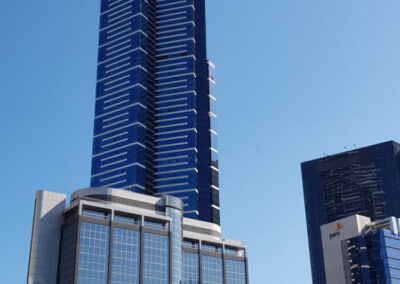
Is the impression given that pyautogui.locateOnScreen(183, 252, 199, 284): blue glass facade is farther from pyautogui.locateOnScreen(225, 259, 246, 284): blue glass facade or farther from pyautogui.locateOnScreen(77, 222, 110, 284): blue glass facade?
pyautogui.locateOnScreen(77, 222, 110, 284): blue glass facade

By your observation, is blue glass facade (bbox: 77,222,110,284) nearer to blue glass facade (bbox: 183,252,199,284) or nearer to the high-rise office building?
the high-rise office building

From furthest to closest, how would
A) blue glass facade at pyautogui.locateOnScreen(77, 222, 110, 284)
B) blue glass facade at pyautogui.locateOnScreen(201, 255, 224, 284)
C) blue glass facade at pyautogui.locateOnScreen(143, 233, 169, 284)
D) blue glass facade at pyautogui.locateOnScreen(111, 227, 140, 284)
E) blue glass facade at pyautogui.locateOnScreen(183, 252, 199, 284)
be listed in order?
blue glass facade at pyautogui.locateOnScreen(201, 255, 224, 284) < blue glass facade at pyautogui.locateOnScreen(183, 252, 199, 284) < blue glass facade at pyautogui.locateOnScreen(143, 233, 169, 284) < blue glass facade at pyautogui.locateOnScreen(111, 227, 140, 284) < blue glass facade at pyautogui.locateOnScreen(77, 222, 110, 284)

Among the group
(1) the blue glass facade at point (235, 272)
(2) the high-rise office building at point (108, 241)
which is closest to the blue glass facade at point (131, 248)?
(2) the high-rise office building at point (108, 241)

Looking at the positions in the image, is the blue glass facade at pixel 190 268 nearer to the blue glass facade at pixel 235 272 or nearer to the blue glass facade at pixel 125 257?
the blue glass facade at pixel 235 272

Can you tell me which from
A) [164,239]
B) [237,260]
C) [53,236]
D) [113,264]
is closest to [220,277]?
[237,260]

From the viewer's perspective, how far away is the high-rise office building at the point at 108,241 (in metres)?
138

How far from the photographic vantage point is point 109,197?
149875 millimetres

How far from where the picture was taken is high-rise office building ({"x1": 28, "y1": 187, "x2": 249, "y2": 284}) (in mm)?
137500

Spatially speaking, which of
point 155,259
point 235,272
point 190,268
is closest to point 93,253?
point 155,259

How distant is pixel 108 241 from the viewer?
141250mm

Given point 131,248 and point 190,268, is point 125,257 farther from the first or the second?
point 190,268

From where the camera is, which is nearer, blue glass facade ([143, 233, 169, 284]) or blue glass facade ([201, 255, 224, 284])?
blue glass facade ([143, 233, 169, 284])

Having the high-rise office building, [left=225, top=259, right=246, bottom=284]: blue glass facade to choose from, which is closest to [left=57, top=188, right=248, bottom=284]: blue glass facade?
the high-rise office building

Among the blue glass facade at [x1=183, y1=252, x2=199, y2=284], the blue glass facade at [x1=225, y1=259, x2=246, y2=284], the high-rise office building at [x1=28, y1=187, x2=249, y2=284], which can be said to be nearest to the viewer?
the high-rise office building at [x1=28, y1=187, x2=249, y2=284]
